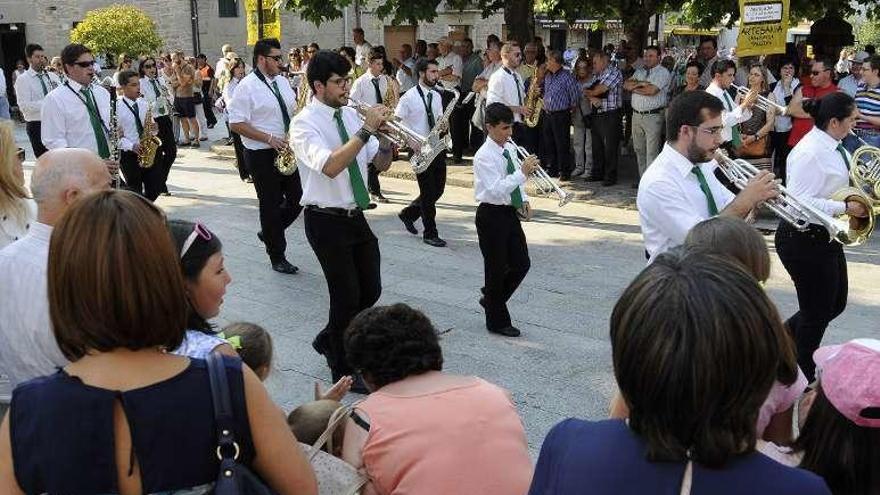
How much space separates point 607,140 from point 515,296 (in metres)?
5.56

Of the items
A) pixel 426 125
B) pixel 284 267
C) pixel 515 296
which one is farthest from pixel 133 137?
pixel 515 296

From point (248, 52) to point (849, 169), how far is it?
31.4m

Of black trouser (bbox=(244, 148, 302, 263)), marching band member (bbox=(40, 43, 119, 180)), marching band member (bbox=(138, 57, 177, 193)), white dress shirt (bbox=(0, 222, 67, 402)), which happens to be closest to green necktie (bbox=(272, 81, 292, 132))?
black trouser (bbox=(244, 148, 302, 263))

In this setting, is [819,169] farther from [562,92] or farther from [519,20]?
[519,20]

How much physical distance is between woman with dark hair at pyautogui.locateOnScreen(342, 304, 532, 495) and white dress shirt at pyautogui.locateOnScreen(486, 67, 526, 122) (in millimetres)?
9172

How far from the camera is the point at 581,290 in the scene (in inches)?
288

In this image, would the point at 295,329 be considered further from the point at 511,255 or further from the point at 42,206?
the point at 42,206

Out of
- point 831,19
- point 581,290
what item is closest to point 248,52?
point 831,19

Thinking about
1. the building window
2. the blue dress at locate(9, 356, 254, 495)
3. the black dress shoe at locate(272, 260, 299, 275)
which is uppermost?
the building window

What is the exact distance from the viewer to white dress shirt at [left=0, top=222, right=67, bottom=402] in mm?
2852

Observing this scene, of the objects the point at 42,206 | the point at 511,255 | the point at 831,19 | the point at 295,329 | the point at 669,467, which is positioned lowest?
the point at 295,329

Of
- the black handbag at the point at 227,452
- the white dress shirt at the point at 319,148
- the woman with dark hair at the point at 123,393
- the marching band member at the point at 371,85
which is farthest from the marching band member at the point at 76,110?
the black handbag at the point at 227,452

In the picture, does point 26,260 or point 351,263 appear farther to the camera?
point 351,263

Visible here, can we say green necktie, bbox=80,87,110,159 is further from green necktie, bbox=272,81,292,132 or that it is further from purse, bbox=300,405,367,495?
purse, bbox=300,405,367,495
